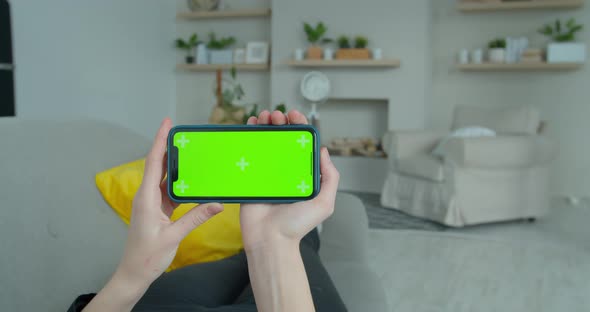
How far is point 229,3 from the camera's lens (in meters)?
5.27

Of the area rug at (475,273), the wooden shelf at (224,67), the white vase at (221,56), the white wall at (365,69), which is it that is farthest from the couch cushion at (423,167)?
the white vase at (221,56)

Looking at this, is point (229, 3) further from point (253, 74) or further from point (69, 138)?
point (69, 138)

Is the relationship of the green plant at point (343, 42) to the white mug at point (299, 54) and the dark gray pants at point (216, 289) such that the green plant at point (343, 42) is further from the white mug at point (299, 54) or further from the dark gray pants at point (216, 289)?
the dark gray pants at point (216, 289)

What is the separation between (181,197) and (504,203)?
9.89 ft

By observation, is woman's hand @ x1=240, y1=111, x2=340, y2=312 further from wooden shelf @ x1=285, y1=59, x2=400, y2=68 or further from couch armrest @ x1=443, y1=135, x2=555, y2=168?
wooden shelf @ x1=285, y1=59, x2=400, y2=68

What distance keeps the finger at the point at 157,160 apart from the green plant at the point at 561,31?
14.0 ft

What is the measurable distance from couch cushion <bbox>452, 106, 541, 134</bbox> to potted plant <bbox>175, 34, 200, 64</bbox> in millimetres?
2697

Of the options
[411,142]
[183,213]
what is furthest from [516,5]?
[183,213]

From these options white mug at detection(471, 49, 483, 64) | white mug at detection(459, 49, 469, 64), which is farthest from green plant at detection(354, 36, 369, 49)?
white mug at detection(471, 49, 483, 64)

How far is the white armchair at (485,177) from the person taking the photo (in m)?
3.18

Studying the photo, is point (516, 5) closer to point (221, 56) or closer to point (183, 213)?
point (221, 56)

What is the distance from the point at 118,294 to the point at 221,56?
4637mm

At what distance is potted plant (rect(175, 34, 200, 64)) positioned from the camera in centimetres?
510

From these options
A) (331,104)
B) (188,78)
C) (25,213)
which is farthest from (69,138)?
(188,78)
